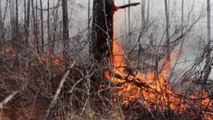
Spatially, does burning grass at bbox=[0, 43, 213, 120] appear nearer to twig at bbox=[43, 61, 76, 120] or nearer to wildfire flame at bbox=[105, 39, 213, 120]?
wildfire flame at bbox=[105, 39, 213, 120]

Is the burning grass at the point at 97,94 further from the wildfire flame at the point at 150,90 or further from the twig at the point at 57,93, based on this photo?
the twig at the point at 57,93

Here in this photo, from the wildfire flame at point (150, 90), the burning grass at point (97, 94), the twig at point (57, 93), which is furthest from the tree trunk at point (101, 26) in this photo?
the twig at point (57, 93)

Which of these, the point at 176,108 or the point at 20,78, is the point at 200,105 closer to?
the point at 176,108

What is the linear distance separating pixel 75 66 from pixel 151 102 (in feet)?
5.75

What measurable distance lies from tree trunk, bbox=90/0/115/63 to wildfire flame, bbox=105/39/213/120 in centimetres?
78

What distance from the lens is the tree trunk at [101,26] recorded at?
9.74m

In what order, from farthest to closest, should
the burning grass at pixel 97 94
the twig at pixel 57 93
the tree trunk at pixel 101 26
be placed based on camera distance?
the tree trunk at pixel 101 26
the burning grass at pixel 97 94
the twig at pixel 57 93

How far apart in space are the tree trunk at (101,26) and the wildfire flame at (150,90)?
78 centimetres

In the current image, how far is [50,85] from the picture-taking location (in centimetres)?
843

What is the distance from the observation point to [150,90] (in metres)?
8.34

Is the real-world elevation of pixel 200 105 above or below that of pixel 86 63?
below

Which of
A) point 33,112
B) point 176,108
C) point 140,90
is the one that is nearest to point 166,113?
point 176,108

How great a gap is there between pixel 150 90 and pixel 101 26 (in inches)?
91.2

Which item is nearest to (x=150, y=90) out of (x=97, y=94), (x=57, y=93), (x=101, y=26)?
(x=97, y=94)
